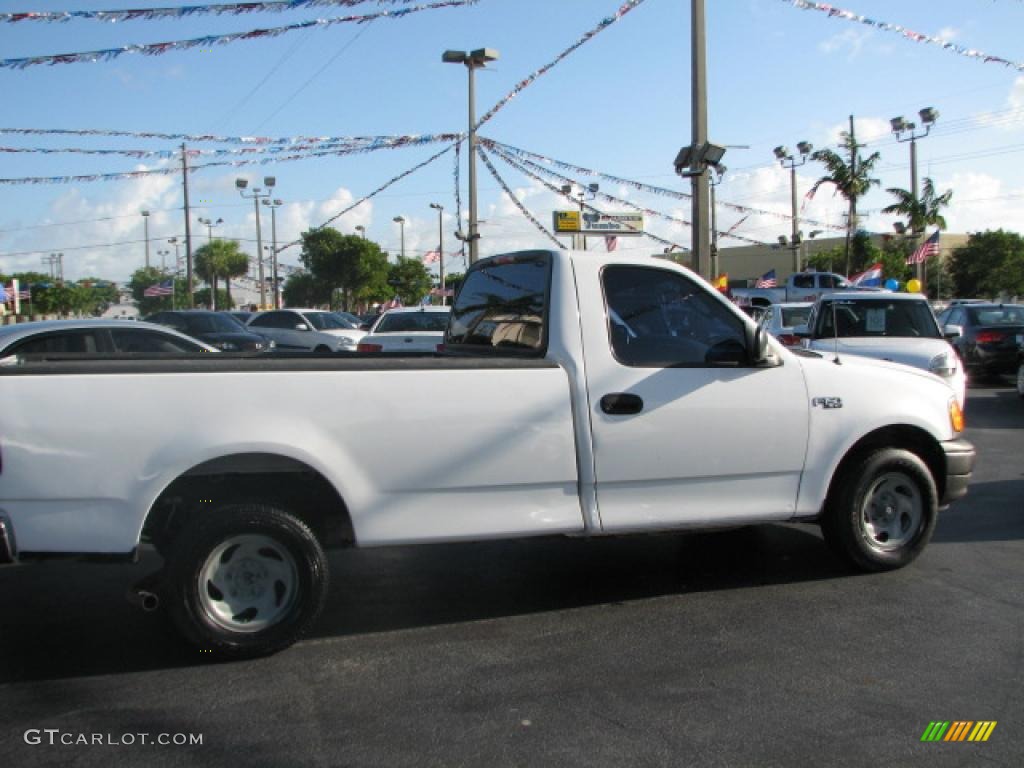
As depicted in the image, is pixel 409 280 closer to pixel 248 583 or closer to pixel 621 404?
pixel 621 404

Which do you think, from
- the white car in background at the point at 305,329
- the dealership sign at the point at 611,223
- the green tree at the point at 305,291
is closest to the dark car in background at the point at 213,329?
the white car in background at the point at 305,329

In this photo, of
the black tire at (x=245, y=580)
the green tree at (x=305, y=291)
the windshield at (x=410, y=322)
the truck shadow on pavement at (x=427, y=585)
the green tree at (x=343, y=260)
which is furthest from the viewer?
the green tree at (x=305, y=291)

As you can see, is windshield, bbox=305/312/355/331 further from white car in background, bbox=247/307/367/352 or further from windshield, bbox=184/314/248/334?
windshield, bbox=184/314/248/334

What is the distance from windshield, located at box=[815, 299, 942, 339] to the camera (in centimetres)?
1129

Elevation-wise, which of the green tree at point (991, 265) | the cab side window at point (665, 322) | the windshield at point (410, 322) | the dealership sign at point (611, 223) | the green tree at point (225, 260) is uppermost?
the green tree at point (225, 260)

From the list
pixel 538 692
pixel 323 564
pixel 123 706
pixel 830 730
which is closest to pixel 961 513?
pixel 830 730

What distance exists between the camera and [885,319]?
11367 millimetres

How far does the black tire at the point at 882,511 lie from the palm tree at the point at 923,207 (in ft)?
117

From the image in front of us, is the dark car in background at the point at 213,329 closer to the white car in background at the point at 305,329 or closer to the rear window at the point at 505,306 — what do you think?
the white car in background at the point at 305,329

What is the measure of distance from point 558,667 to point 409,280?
6194 cm

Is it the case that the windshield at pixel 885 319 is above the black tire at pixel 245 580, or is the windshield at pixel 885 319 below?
above

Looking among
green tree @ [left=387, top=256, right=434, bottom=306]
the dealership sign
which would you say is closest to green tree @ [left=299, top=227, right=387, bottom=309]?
green tree @ [left=387, top=256, right=434, bottom=306]

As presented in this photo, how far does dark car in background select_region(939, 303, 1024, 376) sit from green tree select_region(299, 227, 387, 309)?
1618 inches

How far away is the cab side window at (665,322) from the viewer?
502cm
